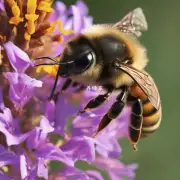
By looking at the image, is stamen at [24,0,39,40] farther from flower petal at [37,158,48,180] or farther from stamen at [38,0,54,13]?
flower petal at [37,158,48,180]

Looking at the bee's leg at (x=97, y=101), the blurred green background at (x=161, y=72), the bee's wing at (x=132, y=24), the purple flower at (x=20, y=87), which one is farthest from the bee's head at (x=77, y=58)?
the blurred green background at (x=161, y=72)

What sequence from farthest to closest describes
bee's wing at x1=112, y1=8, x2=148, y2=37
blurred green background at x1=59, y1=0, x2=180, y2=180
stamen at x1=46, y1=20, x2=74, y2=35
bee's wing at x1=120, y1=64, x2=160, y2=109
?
blurred green background at x1=59, y1=0, x2=180, y2=180 < bee's wing at x1=112, y1=8, x2=148, y2=37 < stamen at x1=46, y1=20, x2=74, y2=35 < bee's wing at x1=120, y1=64, x2=160, y2=109

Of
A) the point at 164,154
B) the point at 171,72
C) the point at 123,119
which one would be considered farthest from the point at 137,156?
the point at 123,119

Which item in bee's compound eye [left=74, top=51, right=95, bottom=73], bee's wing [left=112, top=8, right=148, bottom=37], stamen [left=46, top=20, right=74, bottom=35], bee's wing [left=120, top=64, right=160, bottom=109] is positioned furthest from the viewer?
bee's wing [left=112, top=8, right=148, bottom=37]

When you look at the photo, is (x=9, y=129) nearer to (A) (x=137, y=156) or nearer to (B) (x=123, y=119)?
(B) (x=123, y=119)

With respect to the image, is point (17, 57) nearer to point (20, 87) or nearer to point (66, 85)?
point (20, 87)

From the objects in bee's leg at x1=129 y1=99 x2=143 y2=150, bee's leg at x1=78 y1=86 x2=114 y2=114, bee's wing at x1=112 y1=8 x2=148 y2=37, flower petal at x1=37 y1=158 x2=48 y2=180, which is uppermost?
bee's wing at x1=112 y1=8 x2=148 y2=37

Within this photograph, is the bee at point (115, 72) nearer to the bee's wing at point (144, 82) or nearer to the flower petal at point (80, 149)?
the bee's wing at point (144, 82)

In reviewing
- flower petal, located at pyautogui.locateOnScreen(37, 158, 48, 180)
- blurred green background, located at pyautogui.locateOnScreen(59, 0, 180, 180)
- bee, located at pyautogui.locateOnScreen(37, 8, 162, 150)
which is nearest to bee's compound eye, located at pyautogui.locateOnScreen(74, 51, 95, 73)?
bee, located at pyautogui.locateOnScreen(37, 8, 162, 150)

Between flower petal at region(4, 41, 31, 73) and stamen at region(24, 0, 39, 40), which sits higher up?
stamen at region(24, 0, 39, 40)
